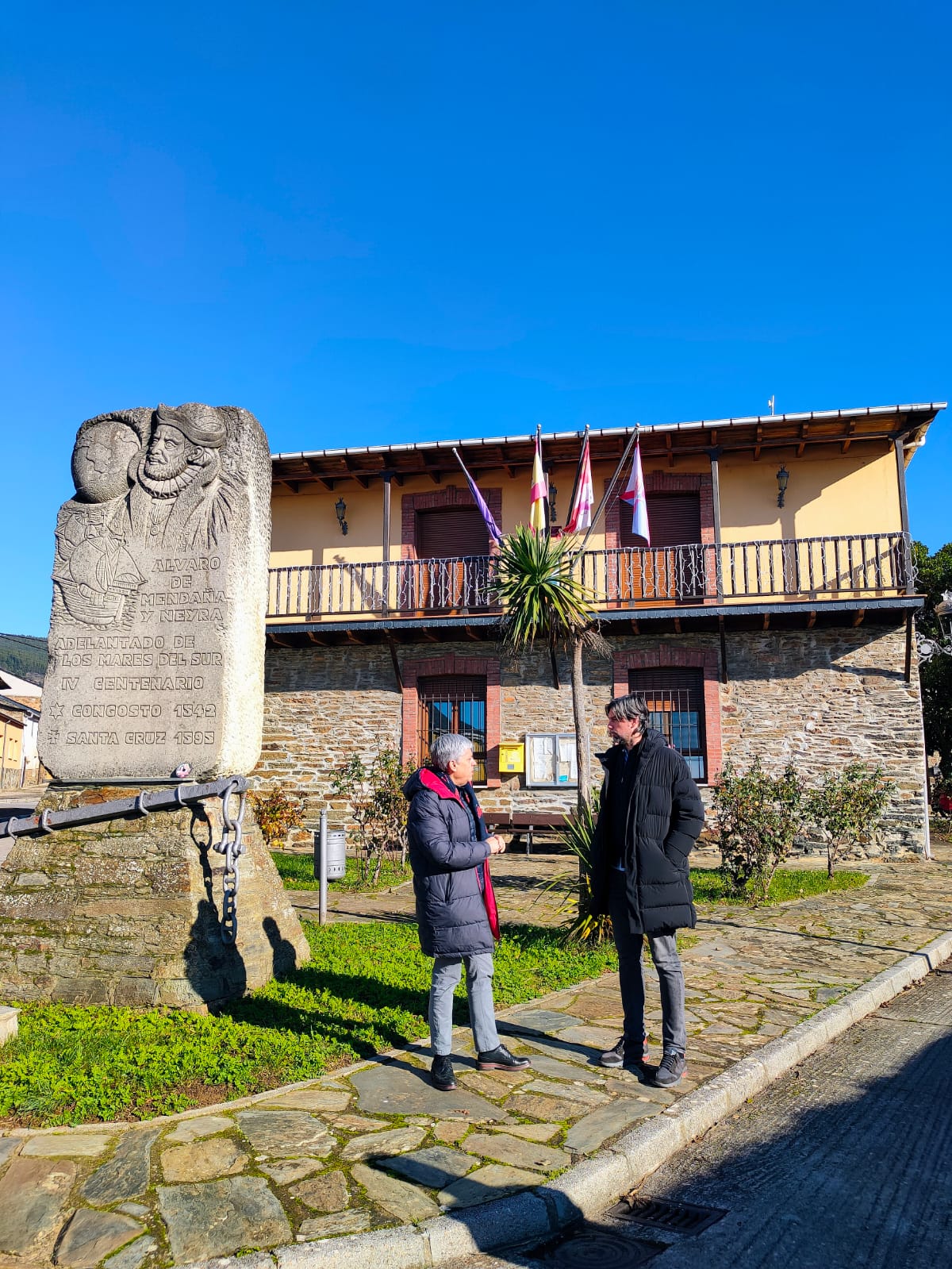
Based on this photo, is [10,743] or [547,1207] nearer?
[547,1207]

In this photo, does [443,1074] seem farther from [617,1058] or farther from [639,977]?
[639,977]

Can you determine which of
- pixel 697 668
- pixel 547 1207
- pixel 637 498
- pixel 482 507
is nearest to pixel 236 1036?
pixel 547 1207

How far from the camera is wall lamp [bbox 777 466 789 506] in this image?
1520 cm

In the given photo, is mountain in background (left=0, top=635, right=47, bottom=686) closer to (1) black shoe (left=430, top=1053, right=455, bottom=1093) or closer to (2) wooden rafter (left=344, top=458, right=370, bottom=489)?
(2) wooden rafter (left=344, top=458, right=370, bottom=489)

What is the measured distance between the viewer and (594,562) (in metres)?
14.8

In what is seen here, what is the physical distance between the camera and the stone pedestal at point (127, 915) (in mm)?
4949

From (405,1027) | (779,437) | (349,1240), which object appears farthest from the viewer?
(779,437)

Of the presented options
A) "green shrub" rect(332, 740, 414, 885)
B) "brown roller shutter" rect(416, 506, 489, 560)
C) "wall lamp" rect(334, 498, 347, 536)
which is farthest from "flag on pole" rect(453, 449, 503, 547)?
"green shrub" rect(332, 740, 414, 885)

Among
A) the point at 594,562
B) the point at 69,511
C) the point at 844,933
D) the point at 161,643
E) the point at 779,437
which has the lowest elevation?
the point at 844,933

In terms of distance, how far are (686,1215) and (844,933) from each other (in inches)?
215

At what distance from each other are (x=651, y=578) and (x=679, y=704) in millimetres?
2187

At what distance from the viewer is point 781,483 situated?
1523 centimetres


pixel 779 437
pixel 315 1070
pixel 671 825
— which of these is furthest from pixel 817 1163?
pixel 779 437

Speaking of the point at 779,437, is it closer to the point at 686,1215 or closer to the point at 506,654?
the point at 506,654
